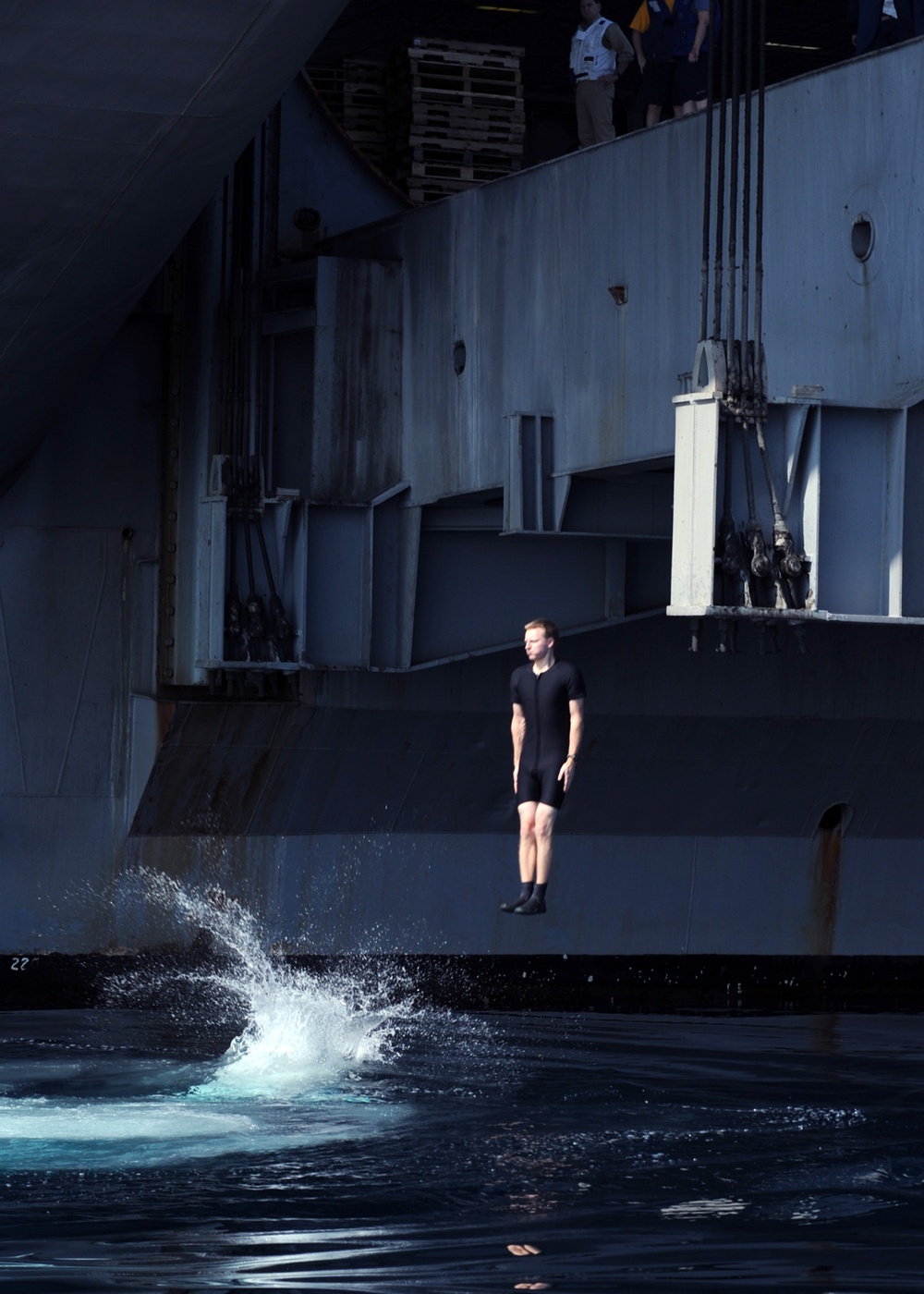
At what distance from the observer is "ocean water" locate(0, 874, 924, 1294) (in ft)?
30.0

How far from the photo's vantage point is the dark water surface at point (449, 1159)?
359 inches

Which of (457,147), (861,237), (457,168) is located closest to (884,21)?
(861,237)

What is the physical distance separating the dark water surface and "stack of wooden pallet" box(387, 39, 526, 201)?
28.5ft

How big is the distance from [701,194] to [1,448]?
6.52 m

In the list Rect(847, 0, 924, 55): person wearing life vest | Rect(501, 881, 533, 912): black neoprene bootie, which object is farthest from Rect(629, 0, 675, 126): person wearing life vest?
Rect(501, 881, 533, 912): black neoprene bootie

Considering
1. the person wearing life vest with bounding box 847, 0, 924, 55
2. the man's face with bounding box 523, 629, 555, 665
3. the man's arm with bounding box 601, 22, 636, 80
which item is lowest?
the man's face with bounding box 523, 629, 555, 665

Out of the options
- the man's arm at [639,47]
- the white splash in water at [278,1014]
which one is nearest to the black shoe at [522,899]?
the white splash in water at [278,1014]

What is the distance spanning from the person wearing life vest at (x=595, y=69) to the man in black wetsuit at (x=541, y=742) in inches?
304

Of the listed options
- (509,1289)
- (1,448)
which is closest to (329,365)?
(1,448)

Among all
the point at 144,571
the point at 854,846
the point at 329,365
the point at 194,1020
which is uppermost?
the point at 329,365

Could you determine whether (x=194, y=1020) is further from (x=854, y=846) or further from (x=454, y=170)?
(x=454, y=170)

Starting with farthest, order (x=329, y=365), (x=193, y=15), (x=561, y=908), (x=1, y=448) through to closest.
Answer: (x=561, y=908) → (x=329, y=365) → (x=1, y=448) → (x=193, y=15)

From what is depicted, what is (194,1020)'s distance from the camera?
Result: 18812 millimetres

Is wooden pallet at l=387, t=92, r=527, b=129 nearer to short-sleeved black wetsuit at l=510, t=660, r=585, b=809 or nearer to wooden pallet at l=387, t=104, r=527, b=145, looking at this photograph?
wooden pallet at l=387, t=104, r=527, b=145
